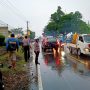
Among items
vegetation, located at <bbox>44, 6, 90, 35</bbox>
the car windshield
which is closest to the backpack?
the car windshield

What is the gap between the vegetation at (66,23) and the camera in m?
110

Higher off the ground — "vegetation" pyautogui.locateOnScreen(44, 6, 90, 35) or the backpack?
"vegetation" pyautogui.locateOnScreen(44, 6, 90, 35)

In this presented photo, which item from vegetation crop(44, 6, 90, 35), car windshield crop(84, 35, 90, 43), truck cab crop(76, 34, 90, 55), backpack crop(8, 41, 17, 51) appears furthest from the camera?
vegetation crop(44, 6, 90, 35)

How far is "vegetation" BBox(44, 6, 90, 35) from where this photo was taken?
109688mm

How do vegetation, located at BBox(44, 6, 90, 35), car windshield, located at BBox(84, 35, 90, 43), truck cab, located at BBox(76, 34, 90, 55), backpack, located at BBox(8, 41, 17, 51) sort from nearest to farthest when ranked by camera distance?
1. backpack, located at BBox(8, 41, 17, 51)
2. truck cab, located at BBox(76, 34, 90, 55)
3. car windshield, located at BBox(84, 35, 90, 43)
4. vegetation, located at BBox(44, 6, 90, 35)

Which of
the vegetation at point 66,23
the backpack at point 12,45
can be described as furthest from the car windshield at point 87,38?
the vegetation at point 66,23

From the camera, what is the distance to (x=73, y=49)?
31875 mm

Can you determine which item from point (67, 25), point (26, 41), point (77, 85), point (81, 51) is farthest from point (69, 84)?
point (67, 25)

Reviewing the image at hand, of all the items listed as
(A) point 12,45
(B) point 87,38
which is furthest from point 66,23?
(A) point 12,45

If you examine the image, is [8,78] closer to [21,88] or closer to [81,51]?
[21,88]

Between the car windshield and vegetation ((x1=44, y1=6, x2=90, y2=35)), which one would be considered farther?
vegetation ((x1=44, y1=6, x2=90, y2=35))

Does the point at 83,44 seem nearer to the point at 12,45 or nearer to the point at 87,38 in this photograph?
the point at 87,38

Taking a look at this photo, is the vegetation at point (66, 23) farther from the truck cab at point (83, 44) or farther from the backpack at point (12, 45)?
the backpack at point (12, 45)

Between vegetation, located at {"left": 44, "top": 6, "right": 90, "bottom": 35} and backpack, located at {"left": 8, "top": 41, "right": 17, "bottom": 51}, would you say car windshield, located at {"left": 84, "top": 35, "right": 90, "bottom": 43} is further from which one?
vegetation, located at {"left": 44, "top": 6, "right": 90, "bottom": 35}
